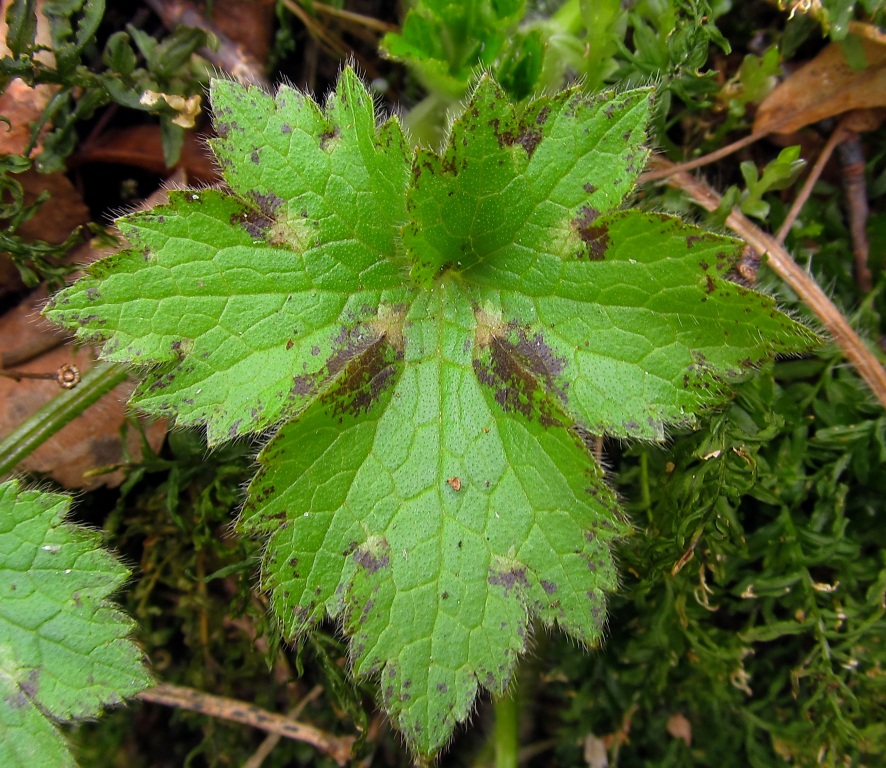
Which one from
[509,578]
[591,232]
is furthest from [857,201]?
[509,578]

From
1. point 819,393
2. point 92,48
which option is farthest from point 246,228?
point 819,393

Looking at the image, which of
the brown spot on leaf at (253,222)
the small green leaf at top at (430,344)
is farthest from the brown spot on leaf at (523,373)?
the brown spot on leaf at (253,222)

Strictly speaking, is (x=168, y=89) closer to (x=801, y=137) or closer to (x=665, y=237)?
(x=665, y=237)

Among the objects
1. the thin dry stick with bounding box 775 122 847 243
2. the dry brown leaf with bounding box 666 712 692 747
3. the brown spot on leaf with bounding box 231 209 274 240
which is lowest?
the dry brown leaf with bounding box 666 712 692 747

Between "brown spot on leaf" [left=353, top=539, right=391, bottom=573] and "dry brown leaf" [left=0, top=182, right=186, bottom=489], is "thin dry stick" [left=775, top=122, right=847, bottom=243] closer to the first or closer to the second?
"brown spot on leaf" [left=353, top=539, right=391, bottom=573]

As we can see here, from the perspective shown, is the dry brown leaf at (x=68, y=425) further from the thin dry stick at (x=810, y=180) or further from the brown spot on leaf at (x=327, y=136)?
the thin dry stick at (x=810, y=180)

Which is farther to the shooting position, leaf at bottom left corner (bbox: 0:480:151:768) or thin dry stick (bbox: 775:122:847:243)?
thin dry stick (bbox: 775:122:847:243)

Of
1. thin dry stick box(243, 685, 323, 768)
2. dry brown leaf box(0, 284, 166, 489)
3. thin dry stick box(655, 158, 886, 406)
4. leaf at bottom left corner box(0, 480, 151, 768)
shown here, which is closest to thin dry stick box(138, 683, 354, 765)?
thin dry stick box(243, 685, 323, 768)
